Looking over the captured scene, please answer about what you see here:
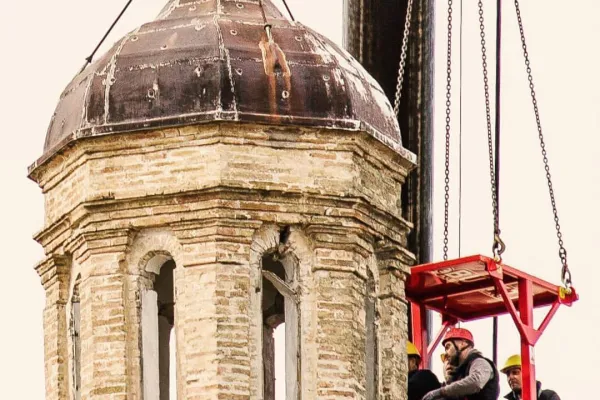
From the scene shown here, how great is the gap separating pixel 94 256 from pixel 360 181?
285 cm

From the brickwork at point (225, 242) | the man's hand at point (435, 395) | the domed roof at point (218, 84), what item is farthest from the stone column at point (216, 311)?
the man's hand at point (435, 395)

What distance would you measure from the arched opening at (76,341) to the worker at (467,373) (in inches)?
143

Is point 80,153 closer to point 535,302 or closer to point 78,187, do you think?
point 78,187

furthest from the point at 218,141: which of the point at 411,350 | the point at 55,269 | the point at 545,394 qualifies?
the point at 545,394

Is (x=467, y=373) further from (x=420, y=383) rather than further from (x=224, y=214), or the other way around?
(x=224, y=214)

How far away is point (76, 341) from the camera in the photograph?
1663 inches

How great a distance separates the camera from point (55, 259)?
140 feet

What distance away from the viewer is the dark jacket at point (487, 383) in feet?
138

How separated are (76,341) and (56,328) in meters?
0.51

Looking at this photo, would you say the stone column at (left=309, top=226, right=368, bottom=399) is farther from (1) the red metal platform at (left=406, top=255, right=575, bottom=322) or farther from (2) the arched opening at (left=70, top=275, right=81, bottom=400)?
(2) the arched opening at (left=70, top=275, right=81, bottom=400)

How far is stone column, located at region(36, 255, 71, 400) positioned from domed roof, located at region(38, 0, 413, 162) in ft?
4.09

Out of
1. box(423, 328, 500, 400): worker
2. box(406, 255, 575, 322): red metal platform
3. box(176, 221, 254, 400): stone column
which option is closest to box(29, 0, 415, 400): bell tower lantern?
box(176, 221, 254, 400): stone column

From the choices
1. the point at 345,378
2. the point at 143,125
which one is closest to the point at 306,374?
the point at 345,378

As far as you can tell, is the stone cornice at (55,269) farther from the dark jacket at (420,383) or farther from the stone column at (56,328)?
the dark jacket at (420,383)
